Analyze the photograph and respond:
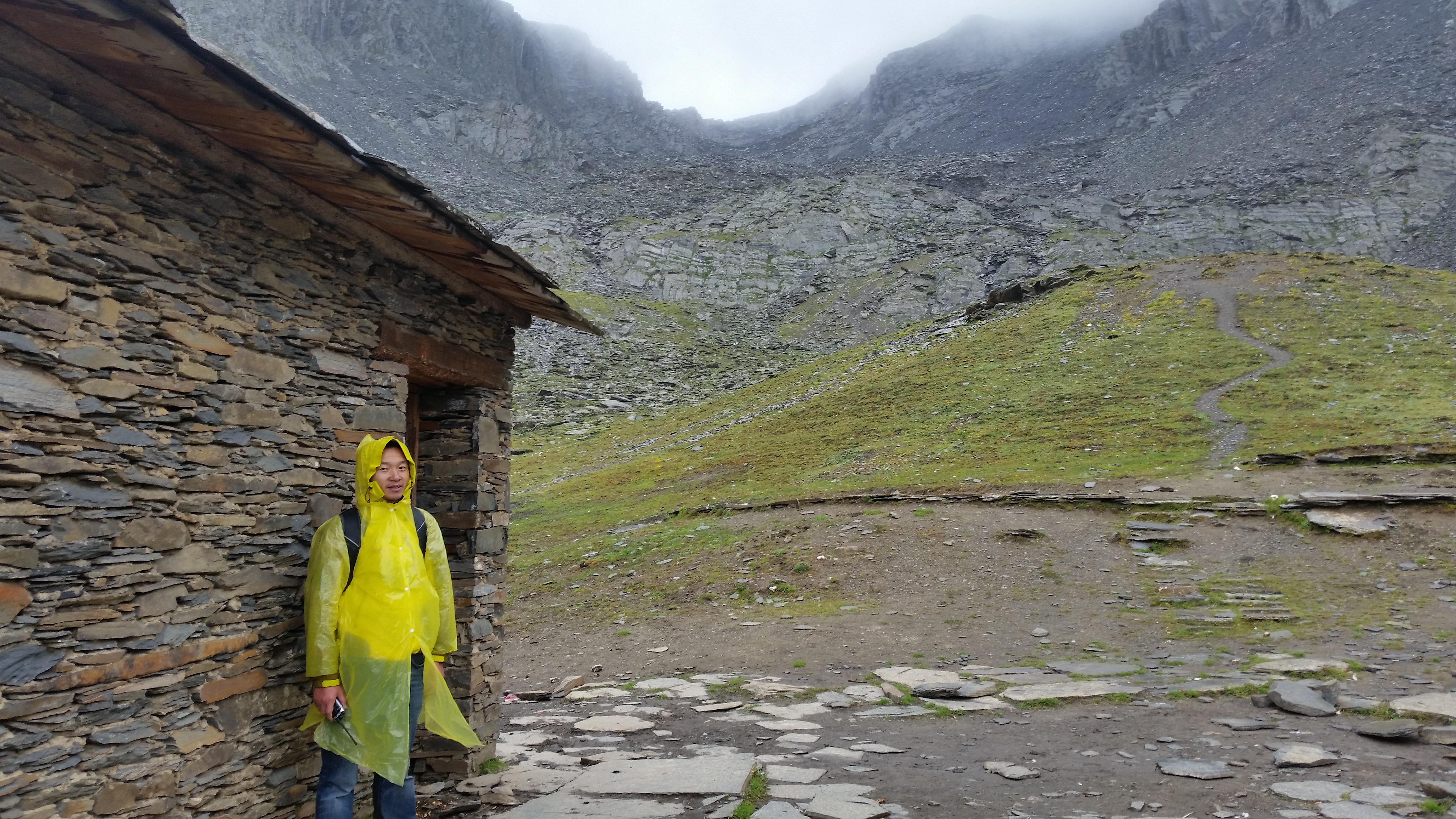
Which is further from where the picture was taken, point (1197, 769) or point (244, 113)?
point (1197, 769)

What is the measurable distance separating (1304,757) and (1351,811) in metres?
1.15

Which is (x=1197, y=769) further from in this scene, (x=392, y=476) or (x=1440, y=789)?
(x=392, y=476)

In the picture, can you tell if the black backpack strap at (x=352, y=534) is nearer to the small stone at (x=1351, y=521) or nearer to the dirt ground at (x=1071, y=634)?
the dirt ground at (x=1071, y=634)

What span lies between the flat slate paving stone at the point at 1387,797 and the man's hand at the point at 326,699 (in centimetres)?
692

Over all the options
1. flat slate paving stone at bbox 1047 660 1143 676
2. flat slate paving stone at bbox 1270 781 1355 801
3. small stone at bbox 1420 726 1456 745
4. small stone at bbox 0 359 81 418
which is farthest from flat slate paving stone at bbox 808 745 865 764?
small stone at bbox 0 359 81 418

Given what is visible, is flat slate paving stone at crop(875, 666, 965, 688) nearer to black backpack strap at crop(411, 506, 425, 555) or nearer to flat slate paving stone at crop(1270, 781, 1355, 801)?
flat slate paving stone at crop(1270, 781, 1355, 801)

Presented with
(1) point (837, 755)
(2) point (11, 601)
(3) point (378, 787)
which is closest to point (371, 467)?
(2) point (11, 601)

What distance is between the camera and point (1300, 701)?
7.61 metres

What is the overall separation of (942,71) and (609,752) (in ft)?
545

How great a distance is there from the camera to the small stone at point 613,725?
28.3 ft

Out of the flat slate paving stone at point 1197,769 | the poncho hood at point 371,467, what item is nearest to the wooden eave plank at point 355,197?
the poncho hood at point 371,467

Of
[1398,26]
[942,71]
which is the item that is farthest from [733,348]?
[942,71]

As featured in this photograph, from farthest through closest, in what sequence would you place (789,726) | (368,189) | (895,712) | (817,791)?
(895,712) → (789,726) → (817,791) → (368,189)

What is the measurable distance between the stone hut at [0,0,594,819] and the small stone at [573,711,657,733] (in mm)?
3031
